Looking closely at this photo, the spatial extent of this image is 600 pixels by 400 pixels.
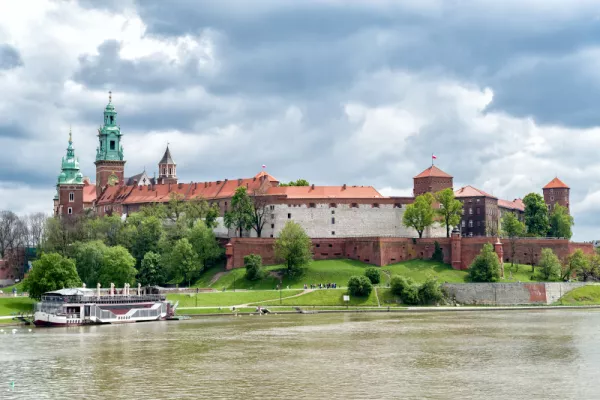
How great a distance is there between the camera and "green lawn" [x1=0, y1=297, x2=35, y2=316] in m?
78.0

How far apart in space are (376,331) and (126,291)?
85.4 ft

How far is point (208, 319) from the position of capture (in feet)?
250

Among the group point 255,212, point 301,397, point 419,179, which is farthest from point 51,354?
point 419,179

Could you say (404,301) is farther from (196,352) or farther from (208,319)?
(196,352)

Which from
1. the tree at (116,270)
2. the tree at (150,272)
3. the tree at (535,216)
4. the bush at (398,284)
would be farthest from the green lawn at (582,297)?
the tree at (116,270)

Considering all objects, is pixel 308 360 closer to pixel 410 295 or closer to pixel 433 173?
pixel 410 295

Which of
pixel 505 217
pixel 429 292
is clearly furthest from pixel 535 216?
pixel 429 292

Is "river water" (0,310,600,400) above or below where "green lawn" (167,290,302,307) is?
below

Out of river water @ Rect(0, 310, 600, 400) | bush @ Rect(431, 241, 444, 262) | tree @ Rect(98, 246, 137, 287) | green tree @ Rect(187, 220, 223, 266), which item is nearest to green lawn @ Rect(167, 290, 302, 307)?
tree @ Rect(98, 246, 137, 287)

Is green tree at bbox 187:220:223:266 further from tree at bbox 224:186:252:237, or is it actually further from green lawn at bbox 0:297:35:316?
green lawn at bbox 0:297:35:316

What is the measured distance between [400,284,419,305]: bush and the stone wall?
160 inches

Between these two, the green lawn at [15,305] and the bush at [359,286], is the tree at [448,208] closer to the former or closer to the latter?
the bush at [359,286]

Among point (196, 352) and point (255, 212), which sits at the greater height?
point (255, 212)

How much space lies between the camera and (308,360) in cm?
4794
